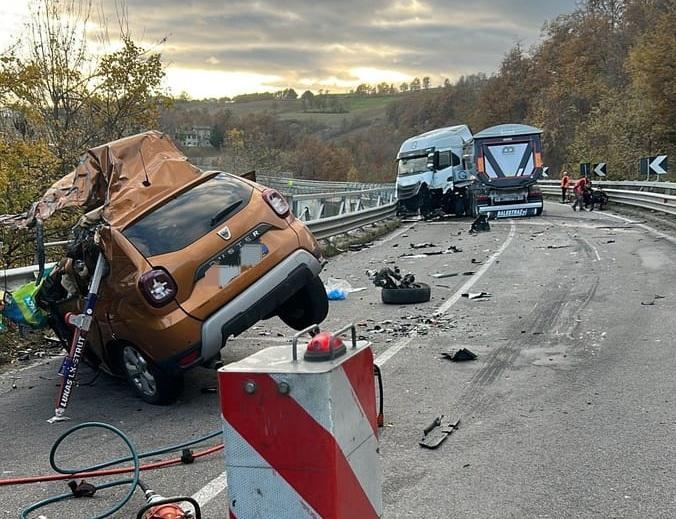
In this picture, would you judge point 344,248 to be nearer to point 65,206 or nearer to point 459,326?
point 459,326

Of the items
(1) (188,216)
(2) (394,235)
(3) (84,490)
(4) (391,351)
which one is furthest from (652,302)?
(2) (394,235)

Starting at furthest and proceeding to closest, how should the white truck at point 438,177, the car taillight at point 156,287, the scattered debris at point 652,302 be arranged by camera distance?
1. the white truck at point 438,177
2. the scattered debris at point 652,302
3. the car taillight at point 156,287

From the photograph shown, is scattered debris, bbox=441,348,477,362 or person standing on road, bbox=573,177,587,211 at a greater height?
scattered debris, bbox=441,348,477,362

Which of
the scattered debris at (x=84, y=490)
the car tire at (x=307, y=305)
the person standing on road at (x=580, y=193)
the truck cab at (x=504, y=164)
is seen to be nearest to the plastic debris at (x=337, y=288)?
the car tire at (x=307, y=305)

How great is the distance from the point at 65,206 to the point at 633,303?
682 cm

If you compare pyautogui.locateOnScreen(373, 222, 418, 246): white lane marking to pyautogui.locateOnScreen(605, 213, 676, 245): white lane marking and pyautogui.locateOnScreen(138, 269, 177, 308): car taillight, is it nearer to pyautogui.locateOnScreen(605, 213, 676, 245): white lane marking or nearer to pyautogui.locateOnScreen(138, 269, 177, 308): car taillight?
pyautogui.locateOnScreen(605, 213, 676, 245): white lane marking

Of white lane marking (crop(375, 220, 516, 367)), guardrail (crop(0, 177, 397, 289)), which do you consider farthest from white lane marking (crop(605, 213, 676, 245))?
guardrail (crop(0, 177, 397, 289))

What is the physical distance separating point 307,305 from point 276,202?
3.28 ft

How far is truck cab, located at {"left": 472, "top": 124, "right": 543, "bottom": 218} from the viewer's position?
81.9 feet

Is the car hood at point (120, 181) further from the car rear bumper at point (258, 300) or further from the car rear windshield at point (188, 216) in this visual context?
the car rear bumper at point (258, 300)

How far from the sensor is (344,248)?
17.5 meters

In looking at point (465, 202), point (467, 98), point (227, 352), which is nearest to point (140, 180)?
point (227, 352)

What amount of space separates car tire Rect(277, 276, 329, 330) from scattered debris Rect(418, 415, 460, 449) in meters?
1.79

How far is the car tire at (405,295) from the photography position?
32.6ft
